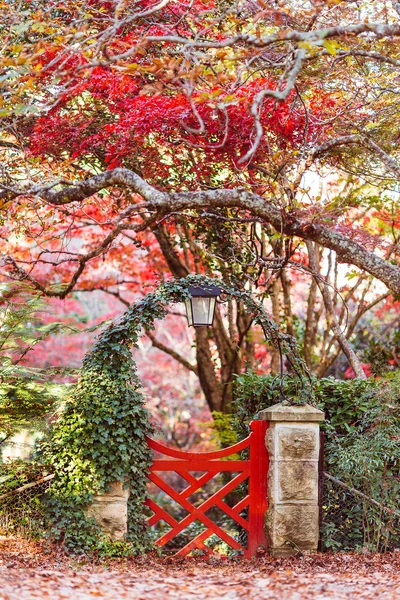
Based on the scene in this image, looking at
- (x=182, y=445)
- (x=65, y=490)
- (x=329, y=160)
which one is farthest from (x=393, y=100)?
(x=182, y=445)

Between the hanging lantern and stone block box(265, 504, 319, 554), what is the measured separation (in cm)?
181

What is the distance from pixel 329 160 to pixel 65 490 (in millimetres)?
5306

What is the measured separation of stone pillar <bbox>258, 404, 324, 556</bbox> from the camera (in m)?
6.72

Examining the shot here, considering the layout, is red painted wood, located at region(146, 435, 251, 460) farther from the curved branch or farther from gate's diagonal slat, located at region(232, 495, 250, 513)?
the curved branch

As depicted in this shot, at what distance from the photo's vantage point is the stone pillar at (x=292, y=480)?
265 inches

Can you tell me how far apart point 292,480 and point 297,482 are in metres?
0.05

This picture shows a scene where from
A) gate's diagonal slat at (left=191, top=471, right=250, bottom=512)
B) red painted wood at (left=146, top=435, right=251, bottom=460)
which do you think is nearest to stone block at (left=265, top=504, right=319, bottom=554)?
Answer: gate's diagonal slat at (left=191, top=471, right=250, bottom=512)

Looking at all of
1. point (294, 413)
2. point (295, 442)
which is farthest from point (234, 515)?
point (294, 413)

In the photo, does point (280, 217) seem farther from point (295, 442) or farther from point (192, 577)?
point (192, 577)

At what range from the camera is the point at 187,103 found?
8.16m

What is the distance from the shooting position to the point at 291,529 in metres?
6.73

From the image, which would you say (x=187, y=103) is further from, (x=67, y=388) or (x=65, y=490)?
(x=65, y=490)

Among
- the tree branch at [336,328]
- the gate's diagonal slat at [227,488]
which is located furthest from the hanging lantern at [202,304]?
the tree branch at [336,328]

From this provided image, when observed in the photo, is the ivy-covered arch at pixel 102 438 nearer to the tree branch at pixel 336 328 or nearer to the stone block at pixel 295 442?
the stone block at pixel 295 442
